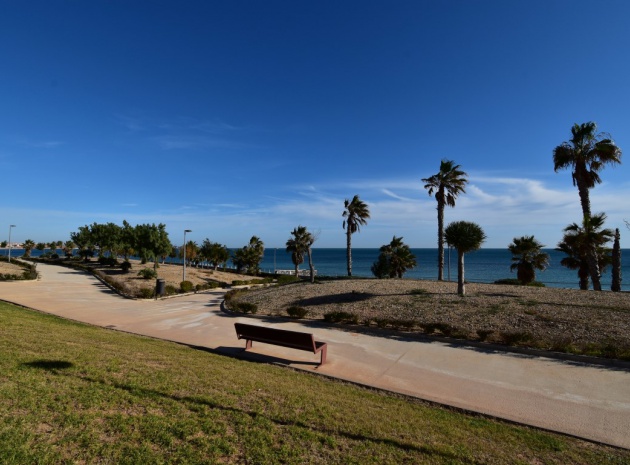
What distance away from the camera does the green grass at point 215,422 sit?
3.72 meters

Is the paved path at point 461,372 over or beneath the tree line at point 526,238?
beneath

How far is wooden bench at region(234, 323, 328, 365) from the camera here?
848 cm

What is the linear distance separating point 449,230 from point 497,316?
5250 millimetres

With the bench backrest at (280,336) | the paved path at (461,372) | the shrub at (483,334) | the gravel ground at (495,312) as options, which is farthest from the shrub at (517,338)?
the bench backrest at (280,336)

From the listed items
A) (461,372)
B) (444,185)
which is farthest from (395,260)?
(461,372)

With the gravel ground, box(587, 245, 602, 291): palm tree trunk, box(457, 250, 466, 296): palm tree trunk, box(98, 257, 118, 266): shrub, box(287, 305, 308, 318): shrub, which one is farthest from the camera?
box(98, 257, 118, 266): shrub

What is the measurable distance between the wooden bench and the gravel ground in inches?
172

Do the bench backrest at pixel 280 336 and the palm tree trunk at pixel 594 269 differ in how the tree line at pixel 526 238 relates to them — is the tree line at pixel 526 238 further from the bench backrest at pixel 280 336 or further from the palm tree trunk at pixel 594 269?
the bench backrest at pixel 280 336

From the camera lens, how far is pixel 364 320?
13141 mm

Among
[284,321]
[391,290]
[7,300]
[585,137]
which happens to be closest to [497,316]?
[391,290]

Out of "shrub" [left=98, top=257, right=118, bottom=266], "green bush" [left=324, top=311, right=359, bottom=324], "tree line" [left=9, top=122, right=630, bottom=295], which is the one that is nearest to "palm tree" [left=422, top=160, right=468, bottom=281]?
"tree line" [left=9, top=122, right=630, bottom=295]

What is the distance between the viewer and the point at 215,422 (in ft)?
14.6

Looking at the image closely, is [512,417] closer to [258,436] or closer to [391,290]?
[258,436]

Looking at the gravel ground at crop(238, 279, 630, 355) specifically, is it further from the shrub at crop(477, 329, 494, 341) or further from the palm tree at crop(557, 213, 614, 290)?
the palm tree at crop(557, 213, 614, 290)
